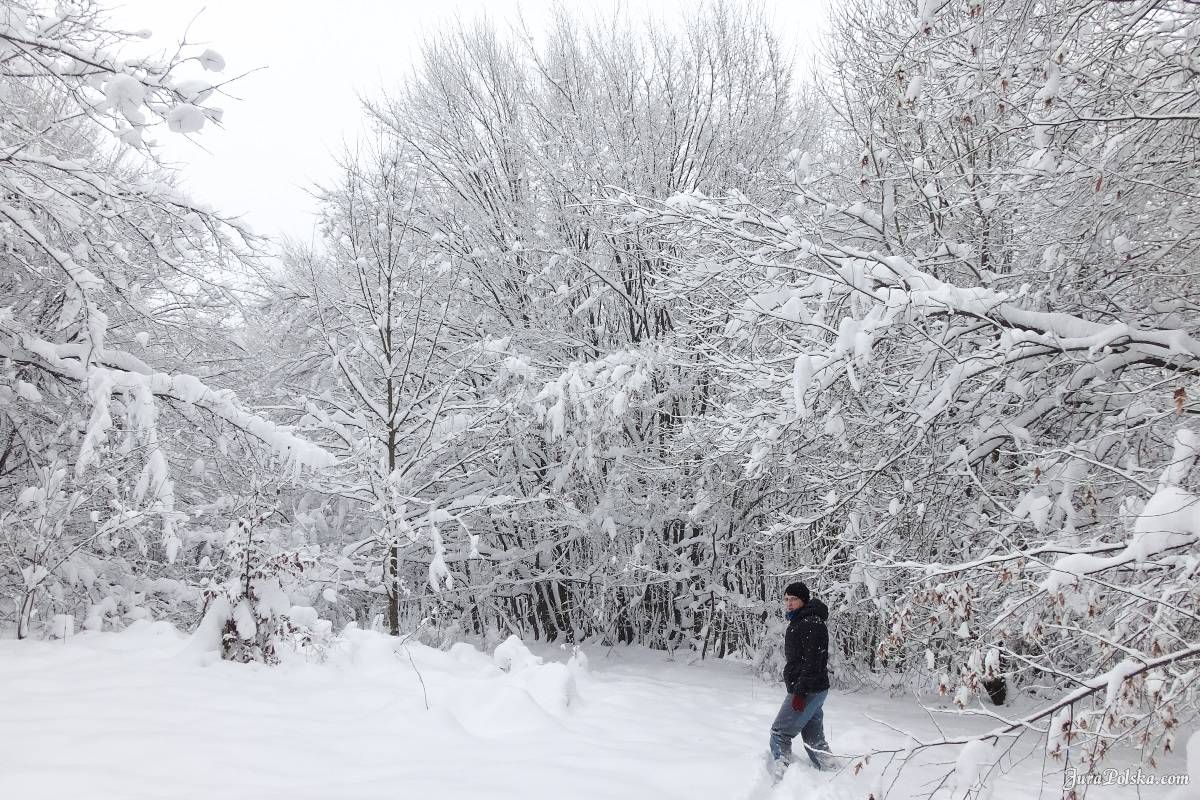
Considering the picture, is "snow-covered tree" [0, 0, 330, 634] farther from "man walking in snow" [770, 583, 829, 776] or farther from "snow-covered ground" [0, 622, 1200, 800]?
"man walking in snow" [770, 583, 829, 776]

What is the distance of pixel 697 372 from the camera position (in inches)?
289

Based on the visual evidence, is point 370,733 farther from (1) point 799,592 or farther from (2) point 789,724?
(1) point 799,592

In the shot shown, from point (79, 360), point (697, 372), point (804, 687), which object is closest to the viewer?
point (804, 687)

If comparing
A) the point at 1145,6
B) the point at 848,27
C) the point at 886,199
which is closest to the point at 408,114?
the point at 848,27

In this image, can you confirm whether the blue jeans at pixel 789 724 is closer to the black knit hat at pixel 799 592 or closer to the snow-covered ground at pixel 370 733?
the snow-covered ground at pixel 370 733

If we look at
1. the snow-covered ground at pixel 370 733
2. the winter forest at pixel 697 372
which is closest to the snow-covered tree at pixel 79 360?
the winter forest at pixel 697 372

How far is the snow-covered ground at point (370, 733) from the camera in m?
2.74

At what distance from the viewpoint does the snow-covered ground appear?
2.74m

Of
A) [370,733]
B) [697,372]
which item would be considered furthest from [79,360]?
[697,372]

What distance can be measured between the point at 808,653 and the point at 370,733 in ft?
8.91

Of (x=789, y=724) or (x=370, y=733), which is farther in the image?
(x=789, y=724)

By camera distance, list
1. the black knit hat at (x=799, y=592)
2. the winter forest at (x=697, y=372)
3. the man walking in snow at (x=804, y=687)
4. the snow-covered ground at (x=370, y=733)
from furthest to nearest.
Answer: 1. the black knit hat at (x=799, y=592)
2. the man walking in snow at (x=804, y=687)
3. the winter forest at (x=697, y=372)
4. the snow-covered ground at (x=370, y=733)

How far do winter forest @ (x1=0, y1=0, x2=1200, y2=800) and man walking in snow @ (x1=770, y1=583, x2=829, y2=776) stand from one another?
0.28m

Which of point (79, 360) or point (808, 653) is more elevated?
point (79, 360)
